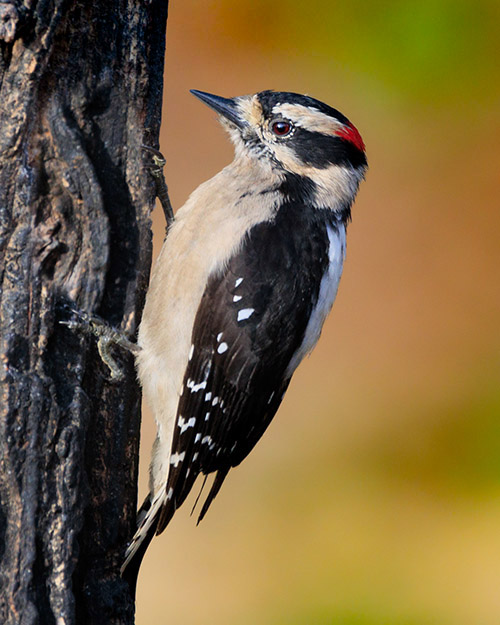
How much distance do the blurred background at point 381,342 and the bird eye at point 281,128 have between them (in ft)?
5.50

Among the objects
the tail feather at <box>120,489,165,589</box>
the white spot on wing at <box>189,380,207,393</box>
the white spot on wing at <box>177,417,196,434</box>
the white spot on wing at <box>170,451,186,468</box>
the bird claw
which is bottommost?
the tail feather at <box>120,489,165,589</box>

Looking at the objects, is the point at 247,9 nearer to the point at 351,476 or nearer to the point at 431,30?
the point at 431,30

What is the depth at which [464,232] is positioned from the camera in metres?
4.68

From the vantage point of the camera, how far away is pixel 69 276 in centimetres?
203

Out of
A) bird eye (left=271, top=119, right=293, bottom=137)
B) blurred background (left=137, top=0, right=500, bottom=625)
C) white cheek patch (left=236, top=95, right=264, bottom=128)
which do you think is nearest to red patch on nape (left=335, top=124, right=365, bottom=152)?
bird eye (left=271, top=119, right=293, bottom=137)

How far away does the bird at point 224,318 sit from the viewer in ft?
7.67

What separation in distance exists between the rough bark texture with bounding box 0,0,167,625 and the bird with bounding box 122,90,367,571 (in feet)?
0.47

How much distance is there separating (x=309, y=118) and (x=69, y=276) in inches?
40.5

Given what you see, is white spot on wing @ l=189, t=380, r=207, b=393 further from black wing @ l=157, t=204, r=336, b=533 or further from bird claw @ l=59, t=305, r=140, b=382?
bird claw @ l=59, t=305, r=140, b=382

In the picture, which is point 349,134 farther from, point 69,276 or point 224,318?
point 69,276

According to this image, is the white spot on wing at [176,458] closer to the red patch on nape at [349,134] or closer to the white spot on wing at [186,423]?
the white spot on wing at [186,423]

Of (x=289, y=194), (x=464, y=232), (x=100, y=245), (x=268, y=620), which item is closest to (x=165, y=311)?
(x=100, y=245)

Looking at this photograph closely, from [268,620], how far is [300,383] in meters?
1.30

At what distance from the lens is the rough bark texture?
6.10ft
